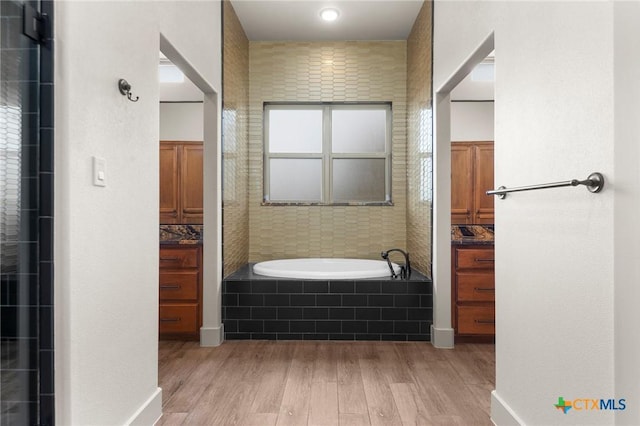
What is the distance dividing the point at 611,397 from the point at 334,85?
3.60 meters

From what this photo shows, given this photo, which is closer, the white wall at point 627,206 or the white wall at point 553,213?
the white wall at point 627,206

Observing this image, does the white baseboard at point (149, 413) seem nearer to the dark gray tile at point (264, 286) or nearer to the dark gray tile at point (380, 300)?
the dark gray tile at point (264, 286)

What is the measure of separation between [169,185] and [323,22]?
2.13 m

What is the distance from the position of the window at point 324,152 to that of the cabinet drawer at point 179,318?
1.48 meters

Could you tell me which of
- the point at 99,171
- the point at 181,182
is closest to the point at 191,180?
the point at 181,182

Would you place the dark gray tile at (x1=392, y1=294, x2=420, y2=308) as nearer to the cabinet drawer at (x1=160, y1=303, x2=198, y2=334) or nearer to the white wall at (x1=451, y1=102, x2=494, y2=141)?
the cabinet drawer at (x1=160, y1=303, x2=198, y2=334)

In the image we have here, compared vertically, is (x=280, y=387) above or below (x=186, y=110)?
below

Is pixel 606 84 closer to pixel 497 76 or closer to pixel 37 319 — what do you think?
pixel 497 76

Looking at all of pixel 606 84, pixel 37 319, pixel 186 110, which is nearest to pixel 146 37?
pixel 37 319

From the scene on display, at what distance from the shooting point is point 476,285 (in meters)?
3.26

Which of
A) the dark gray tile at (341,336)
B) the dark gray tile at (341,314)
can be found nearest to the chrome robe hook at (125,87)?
the dark gray tile at (341,314)

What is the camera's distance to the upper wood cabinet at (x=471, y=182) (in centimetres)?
414

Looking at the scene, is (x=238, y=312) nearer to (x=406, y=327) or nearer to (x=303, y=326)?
(x=303, y=326)

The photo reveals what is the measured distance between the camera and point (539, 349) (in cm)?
161
